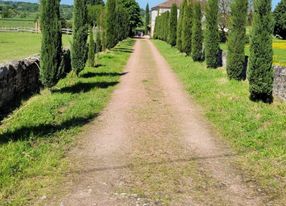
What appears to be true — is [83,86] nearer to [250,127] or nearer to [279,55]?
[250,127]

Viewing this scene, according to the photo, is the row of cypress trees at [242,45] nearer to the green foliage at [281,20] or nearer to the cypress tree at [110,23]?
the cypress tree at [110,23]

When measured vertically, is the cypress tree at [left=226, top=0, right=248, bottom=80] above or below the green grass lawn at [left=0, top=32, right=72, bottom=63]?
above

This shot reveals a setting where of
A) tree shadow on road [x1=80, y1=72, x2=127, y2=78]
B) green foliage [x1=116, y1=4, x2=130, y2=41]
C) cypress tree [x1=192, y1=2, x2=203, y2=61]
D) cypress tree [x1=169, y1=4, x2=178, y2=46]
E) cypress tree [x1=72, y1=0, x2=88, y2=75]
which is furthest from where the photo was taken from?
cypress tree [x1=169, y1=4, x2=178, y2=46]

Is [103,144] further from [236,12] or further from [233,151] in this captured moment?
[236,12]

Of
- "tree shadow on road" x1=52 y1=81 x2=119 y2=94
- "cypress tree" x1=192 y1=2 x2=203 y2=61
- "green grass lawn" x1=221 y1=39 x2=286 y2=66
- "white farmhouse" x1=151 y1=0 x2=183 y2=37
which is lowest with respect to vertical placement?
"tree shadow on road" x1=52 y1=81 x2=119 y2=94

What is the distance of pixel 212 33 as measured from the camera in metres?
23.9

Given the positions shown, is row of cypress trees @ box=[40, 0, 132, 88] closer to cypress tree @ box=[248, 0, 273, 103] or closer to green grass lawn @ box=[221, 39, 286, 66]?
cypress tree @ box=[248, 0, 273, 103]

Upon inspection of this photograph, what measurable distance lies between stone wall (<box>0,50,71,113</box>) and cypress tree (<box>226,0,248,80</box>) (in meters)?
7.18

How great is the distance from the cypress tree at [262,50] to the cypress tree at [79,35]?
768 centimetres

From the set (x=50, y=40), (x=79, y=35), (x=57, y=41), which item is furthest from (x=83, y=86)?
(x=79, y=35)

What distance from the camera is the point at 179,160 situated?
8289mm

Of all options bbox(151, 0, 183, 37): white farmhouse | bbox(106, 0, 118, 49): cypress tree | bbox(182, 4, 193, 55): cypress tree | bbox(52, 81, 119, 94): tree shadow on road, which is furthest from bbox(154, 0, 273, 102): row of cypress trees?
bbox(151, 0, 183, 37): white farmhouse

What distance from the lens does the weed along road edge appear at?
648 centimetres

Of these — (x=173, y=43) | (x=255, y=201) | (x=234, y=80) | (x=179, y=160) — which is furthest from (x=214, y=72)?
(x=173, y=43)
